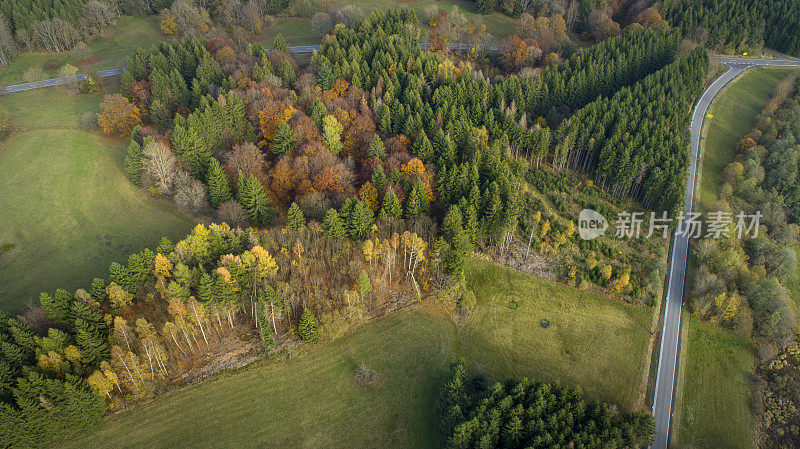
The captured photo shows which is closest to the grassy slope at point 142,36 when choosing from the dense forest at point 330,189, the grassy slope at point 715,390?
the dense forest at point 330,189

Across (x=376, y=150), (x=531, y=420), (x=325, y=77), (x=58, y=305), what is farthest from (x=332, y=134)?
(x=531, y=420)

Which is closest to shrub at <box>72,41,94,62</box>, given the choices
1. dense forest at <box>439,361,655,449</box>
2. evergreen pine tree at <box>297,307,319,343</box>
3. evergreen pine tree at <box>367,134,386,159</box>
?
evergreen pine tree at <box>367,134,386,159</box>

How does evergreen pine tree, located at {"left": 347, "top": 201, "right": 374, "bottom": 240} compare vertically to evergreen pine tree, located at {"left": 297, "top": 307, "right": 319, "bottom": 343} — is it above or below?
above

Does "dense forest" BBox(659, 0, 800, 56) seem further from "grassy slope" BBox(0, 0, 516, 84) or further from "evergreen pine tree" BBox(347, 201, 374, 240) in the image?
"evergreen pine tree" BBox(347, 201, 374, 240)

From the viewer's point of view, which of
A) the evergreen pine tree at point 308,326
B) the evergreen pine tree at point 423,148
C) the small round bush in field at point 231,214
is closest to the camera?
the evergreen pine tree at point 308,326

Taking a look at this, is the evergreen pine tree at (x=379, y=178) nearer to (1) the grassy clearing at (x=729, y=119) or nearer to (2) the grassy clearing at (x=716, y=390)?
(2) the grassy clearing at (x=716, y=390)
